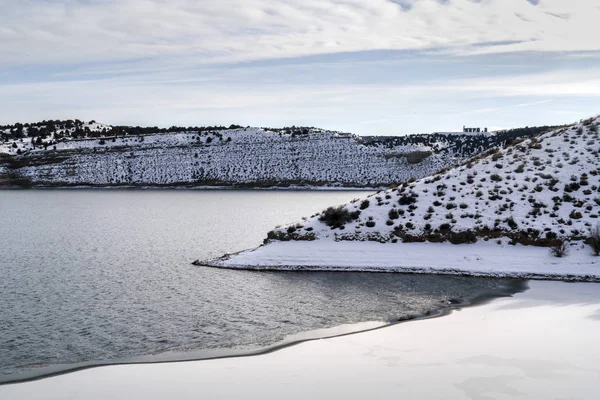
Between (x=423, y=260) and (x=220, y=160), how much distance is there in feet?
445

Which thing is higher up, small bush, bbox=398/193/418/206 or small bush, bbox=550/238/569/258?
small bush, bbox=398/193/418/206

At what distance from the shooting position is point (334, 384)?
13.1m

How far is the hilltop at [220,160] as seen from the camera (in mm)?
149500

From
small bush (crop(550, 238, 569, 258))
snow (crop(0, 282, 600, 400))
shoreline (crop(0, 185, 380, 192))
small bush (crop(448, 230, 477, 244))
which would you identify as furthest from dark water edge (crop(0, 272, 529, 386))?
shoreline (crop(0, 185, 380, 192))

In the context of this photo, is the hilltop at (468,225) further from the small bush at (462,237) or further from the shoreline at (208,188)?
the shoreline at (208,188)


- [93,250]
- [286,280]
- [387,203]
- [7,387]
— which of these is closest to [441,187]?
[387,203]

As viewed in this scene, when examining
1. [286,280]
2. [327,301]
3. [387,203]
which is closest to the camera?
[327,301]

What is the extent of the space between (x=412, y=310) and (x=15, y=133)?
215 m

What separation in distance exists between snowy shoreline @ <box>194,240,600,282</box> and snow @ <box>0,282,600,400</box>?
29.9 ft

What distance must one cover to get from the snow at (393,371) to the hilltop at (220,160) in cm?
12830

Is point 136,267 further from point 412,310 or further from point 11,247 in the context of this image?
point 412,310

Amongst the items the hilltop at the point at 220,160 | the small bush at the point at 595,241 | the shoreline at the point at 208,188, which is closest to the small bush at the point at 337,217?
the small bush at the point at 595,241

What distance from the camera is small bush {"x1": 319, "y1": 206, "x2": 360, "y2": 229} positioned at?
33719mm

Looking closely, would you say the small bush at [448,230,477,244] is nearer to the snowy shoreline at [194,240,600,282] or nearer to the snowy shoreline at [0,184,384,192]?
the snowy shoreline at [194,240,600,282]
